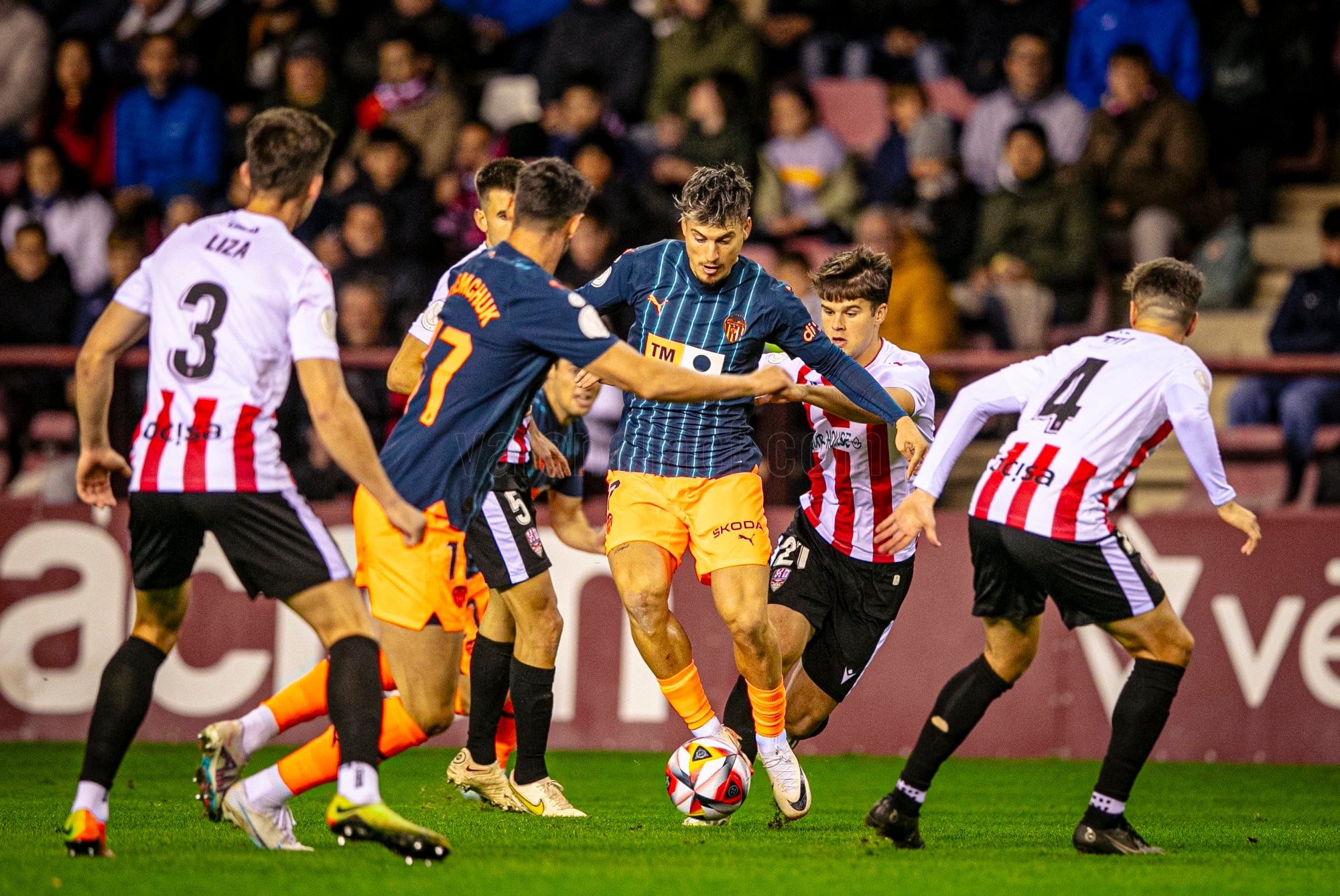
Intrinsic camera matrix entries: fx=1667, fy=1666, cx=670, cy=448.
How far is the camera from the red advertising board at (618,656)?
9.66 meters

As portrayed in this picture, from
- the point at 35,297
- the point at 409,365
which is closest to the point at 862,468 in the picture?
the point at 409,365

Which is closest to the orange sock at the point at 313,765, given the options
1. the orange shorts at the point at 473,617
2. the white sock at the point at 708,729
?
the white sock at the point at 708,729

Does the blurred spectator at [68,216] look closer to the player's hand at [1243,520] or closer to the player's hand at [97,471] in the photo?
the player's hand at [97,471]

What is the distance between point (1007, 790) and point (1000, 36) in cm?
697

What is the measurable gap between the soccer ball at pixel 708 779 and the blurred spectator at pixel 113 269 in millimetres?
6758

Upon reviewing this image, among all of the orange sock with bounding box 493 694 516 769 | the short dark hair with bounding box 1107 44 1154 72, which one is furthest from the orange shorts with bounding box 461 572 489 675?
the short dark hair with bounding box 1107 44 1154 72

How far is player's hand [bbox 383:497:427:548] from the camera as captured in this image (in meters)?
5.04

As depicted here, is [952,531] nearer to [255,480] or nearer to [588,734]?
[588,734]

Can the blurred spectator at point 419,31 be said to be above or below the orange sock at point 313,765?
above

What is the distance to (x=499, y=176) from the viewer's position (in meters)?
6.98

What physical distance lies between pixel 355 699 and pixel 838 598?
270cm

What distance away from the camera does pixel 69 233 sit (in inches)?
504

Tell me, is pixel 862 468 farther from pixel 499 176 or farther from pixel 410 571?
pixel 410 571

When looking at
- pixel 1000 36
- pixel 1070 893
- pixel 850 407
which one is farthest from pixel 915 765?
pixel 1000 36
